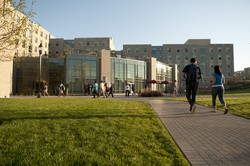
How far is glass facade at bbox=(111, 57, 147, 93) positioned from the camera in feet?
143

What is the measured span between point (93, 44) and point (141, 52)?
1705 cm

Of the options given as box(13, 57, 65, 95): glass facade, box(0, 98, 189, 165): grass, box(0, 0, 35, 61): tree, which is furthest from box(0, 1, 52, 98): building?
box(13, 57, 65, 95): glass facade

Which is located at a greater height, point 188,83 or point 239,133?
point 188,83

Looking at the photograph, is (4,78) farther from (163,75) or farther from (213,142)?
(163,75)

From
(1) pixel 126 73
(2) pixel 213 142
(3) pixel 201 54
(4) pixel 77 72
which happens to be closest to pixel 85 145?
(2) pixel 213 142

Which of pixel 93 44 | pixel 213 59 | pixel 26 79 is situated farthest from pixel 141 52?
pixel 26 79

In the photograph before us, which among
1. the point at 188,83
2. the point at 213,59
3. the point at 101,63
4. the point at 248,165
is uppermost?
the point at 213,59

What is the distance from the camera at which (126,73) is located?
45469 mm

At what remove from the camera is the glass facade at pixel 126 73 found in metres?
43.7

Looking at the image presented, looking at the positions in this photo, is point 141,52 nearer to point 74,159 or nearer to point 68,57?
point 68,57

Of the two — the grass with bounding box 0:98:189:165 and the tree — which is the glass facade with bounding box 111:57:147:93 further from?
the grass with bounding box 0:98:189:165

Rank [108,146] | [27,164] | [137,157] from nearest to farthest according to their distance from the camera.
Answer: [27,164] → [137,157] → [108,146]

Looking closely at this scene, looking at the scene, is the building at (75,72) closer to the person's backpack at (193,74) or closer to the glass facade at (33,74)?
the glass facade at (33,74)

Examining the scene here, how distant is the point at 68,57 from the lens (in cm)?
4009
